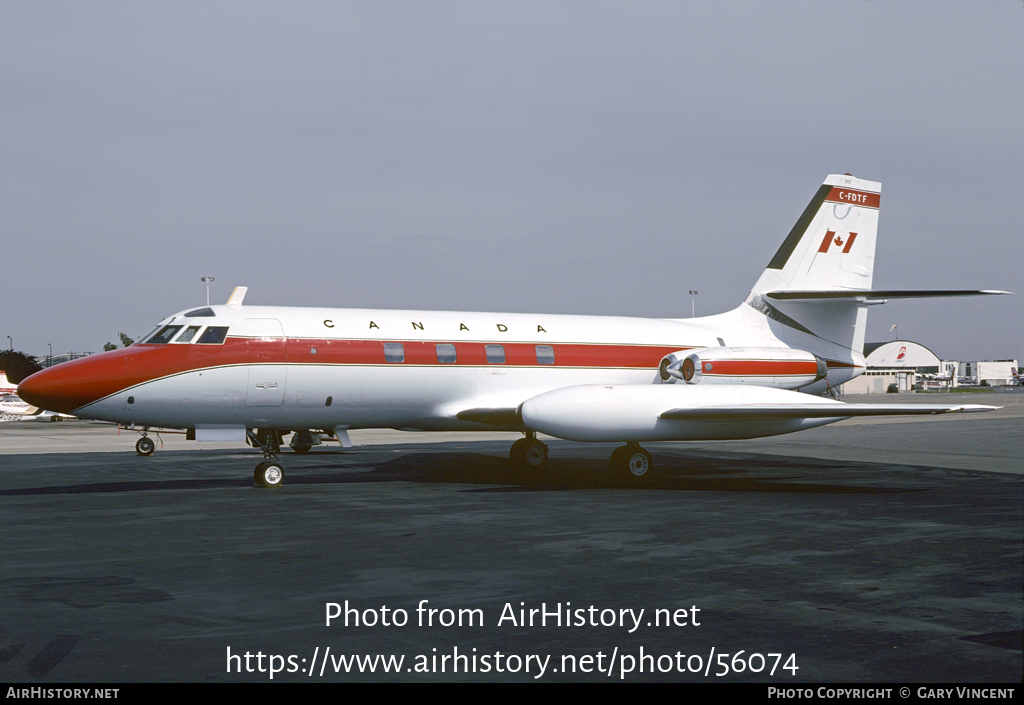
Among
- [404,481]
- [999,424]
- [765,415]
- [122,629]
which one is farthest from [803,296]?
[999,424]

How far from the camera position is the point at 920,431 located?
37.4m

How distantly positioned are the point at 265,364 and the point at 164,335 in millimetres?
1919

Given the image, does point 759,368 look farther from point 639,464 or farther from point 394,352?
point 394,352

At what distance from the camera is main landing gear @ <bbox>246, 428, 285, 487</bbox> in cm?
1756

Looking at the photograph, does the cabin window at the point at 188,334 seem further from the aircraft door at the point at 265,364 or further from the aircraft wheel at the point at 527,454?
the aircraft wheel at the point at 527,454

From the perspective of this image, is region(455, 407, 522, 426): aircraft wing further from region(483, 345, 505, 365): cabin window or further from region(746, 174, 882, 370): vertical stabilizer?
region(746, 174, 882, 370): vertical stabilizer

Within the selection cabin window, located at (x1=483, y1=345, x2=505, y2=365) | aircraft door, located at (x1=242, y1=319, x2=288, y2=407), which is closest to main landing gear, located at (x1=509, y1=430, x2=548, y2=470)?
cabin window, located at (x1=483, y1=345, x2=505, y2=365)

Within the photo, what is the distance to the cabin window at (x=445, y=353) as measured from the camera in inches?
757

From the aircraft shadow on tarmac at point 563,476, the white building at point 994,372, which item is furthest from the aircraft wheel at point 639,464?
the white building at point 994,372

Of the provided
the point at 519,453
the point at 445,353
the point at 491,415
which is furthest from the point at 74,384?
the point at 519,453

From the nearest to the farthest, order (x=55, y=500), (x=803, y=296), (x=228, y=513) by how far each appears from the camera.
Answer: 1. (x=228, y=513)
2. (x=55, y=500)
3. (x=803, y=296)

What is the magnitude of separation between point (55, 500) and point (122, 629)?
9.97m

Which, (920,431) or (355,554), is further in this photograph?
(920,431)

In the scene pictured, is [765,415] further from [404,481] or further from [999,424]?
[999,424]
